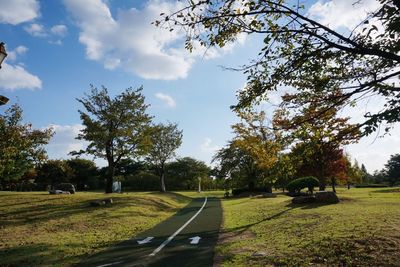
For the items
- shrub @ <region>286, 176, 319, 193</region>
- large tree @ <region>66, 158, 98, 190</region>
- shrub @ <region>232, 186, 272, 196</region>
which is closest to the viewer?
shrub @ <region>286, 176, 319, 193</region>

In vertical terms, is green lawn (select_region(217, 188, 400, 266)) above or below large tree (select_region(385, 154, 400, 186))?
below

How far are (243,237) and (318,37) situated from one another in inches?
290

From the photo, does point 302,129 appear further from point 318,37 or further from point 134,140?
point 134,140

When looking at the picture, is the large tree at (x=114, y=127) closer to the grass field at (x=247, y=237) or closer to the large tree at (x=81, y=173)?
the grass field at (x=247, y=237)

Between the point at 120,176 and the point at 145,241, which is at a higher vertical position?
the point at 120,176

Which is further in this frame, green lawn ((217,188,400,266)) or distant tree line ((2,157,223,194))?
distant tree line ((2,157,223,194))

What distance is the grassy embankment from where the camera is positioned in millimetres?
10680

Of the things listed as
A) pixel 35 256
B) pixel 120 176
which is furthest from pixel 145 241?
pixel 120 176

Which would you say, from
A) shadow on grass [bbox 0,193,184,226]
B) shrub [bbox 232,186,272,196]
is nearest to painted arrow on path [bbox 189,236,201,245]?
shadow on grass [bbox 0,193,184,226]

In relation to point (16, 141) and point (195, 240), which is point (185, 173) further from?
point (195, 240)

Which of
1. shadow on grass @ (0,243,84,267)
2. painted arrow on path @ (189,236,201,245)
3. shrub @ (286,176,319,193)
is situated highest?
shrub @ (286,176,319,193)

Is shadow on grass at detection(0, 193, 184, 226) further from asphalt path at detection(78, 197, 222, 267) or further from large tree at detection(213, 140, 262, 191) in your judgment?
large tree at detection(213, 140, 262, 191)

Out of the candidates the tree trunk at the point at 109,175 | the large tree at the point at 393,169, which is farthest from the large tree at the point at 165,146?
the large tree at the point at 393,169

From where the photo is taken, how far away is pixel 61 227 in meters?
→ 16.6
